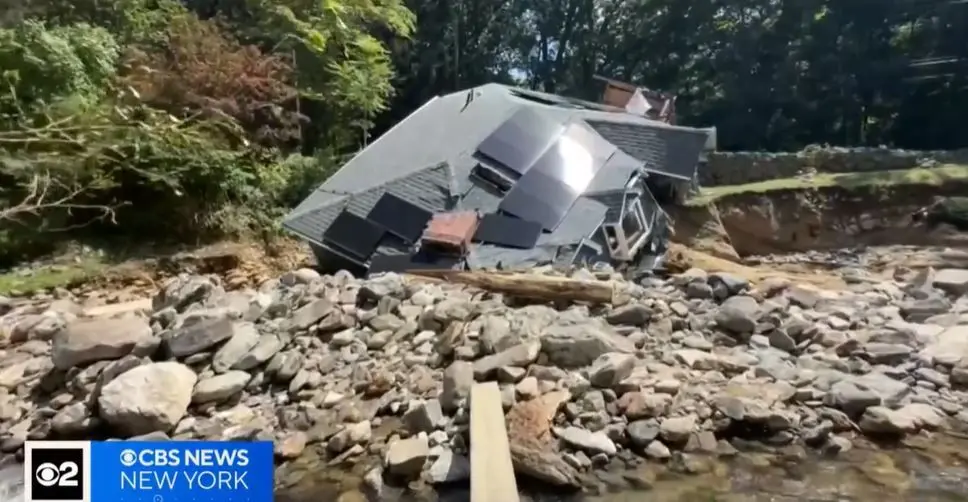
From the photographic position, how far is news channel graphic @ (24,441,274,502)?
1979mm

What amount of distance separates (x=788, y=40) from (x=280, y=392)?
47.1ft

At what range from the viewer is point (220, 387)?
3.93m

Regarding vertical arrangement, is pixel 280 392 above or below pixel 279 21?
below

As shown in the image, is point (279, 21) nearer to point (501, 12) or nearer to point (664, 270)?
point (664, 270)

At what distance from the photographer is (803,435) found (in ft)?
12.3

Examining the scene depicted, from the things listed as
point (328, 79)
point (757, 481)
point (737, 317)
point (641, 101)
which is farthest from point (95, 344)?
point (641, 101)

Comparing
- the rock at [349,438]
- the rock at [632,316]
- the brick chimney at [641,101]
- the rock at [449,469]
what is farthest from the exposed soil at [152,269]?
the brick chimney at [641,101]

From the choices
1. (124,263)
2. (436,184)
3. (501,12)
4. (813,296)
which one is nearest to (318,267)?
(436,184)

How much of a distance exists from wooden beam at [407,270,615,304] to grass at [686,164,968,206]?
6.49 metres

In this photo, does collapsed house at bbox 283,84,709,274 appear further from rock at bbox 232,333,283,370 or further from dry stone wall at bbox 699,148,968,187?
dry stone wall at bbox 699,148,968,187

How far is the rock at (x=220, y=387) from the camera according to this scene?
153 inches

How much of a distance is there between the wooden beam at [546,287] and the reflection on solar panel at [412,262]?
0.80 meters

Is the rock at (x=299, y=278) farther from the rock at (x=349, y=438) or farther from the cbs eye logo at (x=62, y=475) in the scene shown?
the cbs eye logo at (x=62, y=475)

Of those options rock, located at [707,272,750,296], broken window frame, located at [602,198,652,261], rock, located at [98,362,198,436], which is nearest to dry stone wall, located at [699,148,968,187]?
broken window frame, located at [602,198,652,261]
